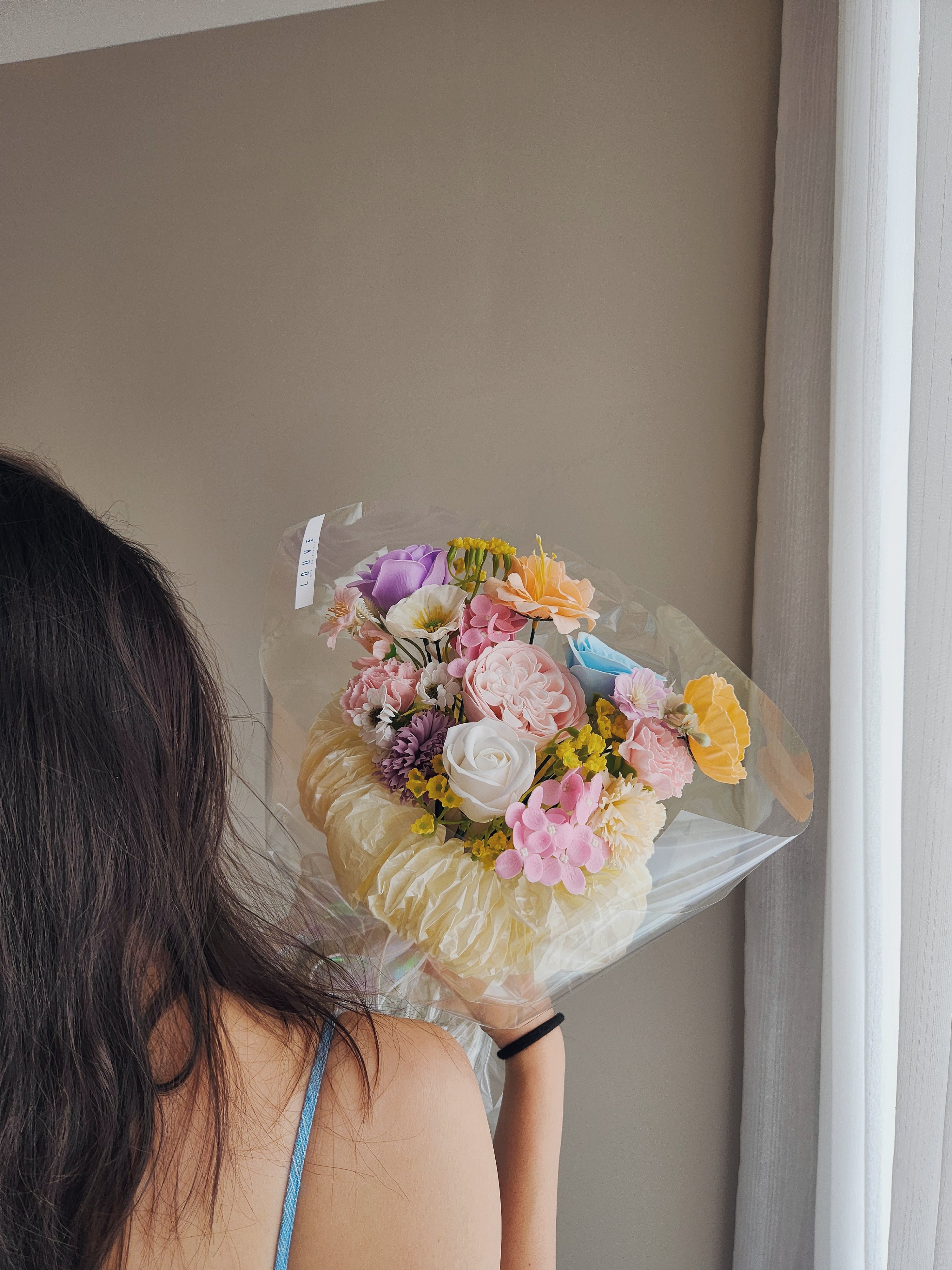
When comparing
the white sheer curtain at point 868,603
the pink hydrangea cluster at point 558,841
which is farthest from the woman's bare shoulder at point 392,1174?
the white sheer curtain at point 868,603

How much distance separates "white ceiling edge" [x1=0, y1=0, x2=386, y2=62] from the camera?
4.50 feet

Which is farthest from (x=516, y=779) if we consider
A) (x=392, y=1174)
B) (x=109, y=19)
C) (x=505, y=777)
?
(x=109, y=19)

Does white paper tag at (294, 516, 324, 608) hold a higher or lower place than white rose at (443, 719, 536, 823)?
higher

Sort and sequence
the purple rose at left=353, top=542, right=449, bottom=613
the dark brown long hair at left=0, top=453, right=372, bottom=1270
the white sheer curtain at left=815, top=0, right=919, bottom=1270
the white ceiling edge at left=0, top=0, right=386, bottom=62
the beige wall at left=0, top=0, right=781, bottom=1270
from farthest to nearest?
the white ceiling edge at left=0, top=0, right=386, bottom=62
the beige wall at left=0, top=0, right=781, bottom=1270
the white sheer curtain at left=815, top=0, right=919, bottom=1270
the purple rose at left=353, top=542, right=449, bottom=613
the dark brown long hair at left=0, top=453, right=372, bottom=1270

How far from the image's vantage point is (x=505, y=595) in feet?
2.14

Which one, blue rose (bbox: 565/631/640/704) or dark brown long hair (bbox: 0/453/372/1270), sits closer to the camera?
dark brown long hair (bbox: 0/453/372/1270)

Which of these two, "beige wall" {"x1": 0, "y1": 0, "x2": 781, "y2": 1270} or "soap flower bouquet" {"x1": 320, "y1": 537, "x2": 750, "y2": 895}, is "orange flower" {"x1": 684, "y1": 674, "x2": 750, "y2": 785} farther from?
"beige wall" {"x1": 0, "y1": 0, "x2": 781, "y2": 1270}

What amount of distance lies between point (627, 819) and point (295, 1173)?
1.10 ft

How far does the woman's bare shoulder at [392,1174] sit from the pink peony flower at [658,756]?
10.4 inches

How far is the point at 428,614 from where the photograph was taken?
0.68 metres

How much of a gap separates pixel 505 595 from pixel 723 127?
35.9 inches

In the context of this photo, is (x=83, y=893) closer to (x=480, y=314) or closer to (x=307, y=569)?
(x=307, y=569)

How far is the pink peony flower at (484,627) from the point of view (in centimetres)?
65

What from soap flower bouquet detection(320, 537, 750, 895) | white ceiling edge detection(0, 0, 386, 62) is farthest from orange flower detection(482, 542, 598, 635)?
white ceiling edge detection(0, 0, 386, 62)
